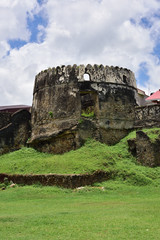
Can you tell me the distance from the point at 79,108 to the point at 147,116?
11.4 ft

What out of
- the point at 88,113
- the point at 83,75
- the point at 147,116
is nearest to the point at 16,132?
the point at 88,113

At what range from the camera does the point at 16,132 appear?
18.3 m

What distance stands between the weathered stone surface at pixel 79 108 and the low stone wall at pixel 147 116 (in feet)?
1.02

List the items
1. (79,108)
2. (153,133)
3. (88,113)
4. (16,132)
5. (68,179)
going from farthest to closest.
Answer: (16,132) → (88,113) → (79,108) → (153,133) → (68,179)

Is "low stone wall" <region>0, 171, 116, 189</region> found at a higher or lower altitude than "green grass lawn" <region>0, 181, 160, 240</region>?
higher

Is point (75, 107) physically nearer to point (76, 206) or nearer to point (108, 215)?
point (76, 206)

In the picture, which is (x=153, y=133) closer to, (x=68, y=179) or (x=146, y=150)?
(x=146, y=150)

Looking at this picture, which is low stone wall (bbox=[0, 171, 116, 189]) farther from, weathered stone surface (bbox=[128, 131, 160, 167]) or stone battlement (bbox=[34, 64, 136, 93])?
stone battlement (bbox=[34, 64, 136, 93])

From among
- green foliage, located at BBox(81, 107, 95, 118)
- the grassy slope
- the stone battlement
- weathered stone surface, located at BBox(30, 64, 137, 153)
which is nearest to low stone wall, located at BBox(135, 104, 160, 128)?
weathered stone surface, located at BBox(30, 64, 137, 153)

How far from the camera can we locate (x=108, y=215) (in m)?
6.88

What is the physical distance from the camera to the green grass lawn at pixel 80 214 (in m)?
5.34

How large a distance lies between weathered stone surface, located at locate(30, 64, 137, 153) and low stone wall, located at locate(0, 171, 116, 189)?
2.91 meters

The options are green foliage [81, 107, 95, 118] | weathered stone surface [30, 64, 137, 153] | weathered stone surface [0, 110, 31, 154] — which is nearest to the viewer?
weathered stone surface [30, 64, 137, 153]

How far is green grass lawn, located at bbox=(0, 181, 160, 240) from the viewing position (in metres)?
5.34
